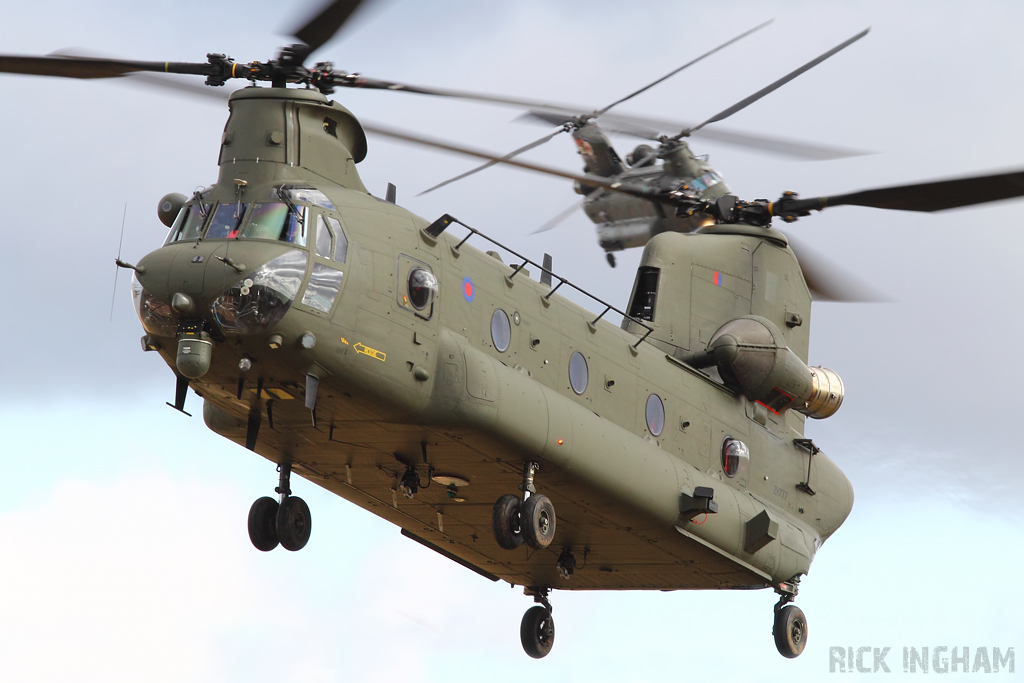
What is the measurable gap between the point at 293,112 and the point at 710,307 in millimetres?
9122

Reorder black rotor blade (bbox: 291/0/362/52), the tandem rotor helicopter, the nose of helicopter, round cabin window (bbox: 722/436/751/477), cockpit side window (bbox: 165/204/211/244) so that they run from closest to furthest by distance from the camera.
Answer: black rotor blade (bbox: 291/0/362/52) < the nose of helicopter < the tandem rotor helicopter < cockpit side window (bbox: 165/204/211/244) < round cabin window (bbox: 722/436/751/477)

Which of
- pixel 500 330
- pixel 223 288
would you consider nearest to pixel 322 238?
pixel 223 288

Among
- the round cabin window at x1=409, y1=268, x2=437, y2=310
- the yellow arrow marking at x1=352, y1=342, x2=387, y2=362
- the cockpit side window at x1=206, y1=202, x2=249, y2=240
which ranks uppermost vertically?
the cockpit side window at x1=206, y1=202, x2=249, y2=240

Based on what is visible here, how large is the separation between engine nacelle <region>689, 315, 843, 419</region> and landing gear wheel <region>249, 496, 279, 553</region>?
763cm

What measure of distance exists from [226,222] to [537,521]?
5323 millimetres

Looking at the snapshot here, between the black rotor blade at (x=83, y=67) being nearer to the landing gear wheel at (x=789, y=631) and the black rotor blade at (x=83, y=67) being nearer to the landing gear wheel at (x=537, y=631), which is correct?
the landing gear wheel at (x=537, y=631)

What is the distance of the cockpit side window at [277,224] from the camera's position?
18594mm

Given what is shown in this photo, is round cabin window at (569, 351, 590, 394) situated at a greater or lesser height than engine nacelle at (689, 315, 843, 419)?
lesser

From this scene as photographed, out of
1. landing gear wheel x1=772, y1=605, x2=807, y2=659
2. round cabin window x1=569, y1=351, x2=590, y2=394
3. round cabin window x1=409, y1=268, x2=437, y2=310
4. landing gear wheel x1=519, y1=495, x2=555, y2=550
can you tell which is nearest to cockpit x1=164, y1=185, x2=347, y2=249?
round cabin window x1=409, y1=268, x2=437, y2=310

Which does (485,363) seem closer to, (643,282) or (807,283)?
(643,282)

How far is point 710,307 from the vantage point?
26547mm

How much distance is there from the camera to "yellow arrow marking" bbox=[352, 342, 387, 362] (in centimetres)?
1870

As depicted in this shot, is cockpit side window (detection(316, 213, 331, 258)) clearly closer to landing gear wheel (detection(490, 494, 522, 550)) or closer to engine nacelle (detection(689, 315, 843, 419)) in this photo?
landing gear wheel (detection(490, 494, 522, 550))

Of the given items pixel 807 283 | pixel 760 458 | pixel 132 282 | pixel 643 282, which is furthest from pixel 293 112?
pixel 807 283
